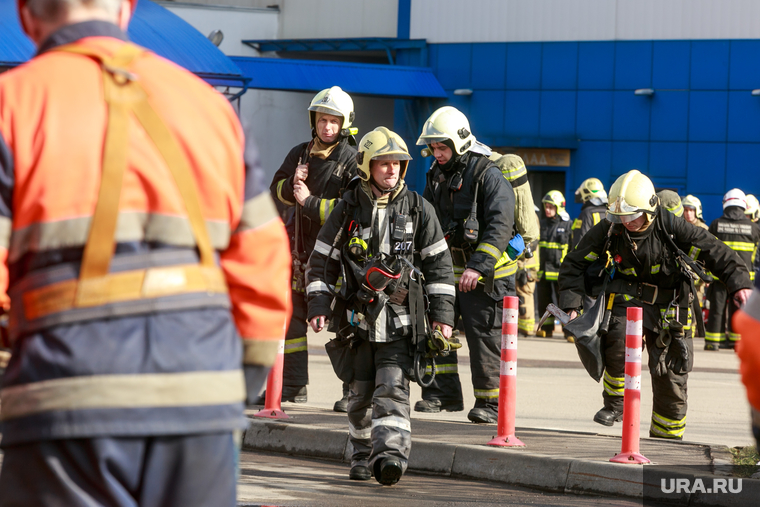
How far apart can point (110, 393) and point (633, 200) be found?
601cm

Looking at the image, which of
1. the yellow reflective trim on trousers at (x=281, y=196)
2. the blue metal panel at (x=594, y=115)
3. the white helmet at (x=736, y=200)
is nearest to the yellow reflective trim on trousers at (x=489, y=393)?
the yellow reflective trim on trousers at (x=281, y=196)

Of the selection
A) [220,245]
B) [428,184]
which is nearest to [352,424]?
[428,184]

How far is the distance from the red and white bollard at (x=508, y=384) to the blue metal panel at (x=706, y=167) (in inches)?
786

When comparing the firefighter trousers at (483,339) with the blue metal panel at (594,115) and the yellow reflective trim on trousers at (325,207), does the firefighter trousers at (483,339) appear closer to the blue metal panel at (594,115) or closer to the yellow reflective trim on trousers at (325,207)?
the yellow reflective trim on trousers at (325,207)

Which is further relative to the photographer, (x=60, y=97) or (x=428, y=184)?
(x=428, y=184)

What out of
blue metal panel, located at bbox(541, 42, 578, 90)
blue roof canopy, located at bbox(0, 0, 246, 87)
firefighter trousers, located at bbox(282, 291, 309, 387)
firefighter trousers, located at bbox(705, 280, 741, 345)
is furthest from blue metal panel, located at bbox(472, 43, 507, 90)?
firefighter trousers, located at bbox(282, 291, 309, 387)

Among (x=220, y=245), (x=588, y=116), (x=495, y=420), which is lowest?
(x=495, y=420)

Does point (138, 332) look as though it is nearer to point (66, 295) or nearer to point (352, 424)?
point (66, 295)

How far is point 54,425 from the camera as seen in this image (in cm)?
221

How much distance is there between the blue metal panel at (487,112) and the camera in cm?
2817

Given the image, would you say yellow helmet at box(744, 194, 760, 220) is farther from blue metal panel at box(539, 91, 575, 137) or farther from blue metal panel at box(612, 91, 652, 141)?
blue metal panel at box(539, 91, 575, 137)

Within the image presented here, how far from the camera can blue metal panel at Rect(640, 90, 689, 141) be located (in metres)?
26.4

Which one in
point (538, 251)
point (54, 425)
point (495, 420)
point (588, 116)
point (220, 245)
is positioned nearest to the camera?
point (54, 425)

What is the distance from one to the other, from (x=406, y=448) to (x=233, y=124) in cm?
393
